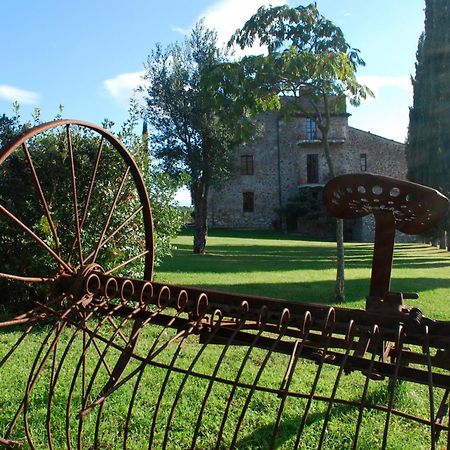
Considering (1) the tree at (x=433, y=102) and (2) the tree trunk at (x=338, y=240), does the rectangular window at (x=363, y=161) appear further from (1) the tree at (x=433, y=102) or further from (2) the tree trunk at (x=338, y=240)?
(2) the tree trunk at (x=338, y=240)

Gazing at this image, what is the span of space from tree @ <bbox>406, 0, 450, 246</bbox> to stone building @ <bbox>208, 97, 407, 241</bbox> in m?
9.78

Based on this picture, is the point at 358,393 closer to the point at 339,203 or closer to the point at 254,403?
the point at 254,403

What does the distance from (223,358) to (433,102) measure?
17056 mm

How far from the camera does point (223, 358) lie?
2.66m

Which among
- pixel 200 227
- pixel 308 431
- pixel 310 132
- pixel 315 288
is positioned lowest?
pixel 308 431

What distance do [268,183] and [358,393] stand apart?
25289 mm

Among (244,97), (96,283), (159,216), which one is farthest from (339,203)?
(244,97)

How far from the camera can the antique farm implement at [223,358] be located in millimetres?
1730

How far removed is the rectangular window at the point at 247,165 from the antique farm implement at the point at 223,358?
23679 millimetres

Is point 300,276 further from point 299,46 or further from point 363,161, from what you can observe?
point 363,161

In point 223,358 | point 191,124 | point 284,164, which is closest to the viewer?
point 223,358

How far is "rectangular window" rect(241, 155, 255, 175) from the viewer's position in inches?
1111

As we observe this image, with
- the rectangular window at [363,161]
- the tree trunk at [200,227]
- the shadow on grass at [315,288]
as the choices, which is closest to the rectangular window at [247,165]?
the rectangular window at [363,161]

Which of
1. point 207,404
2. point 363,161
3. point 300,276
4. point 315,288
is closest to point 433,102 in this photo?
point 300,276
